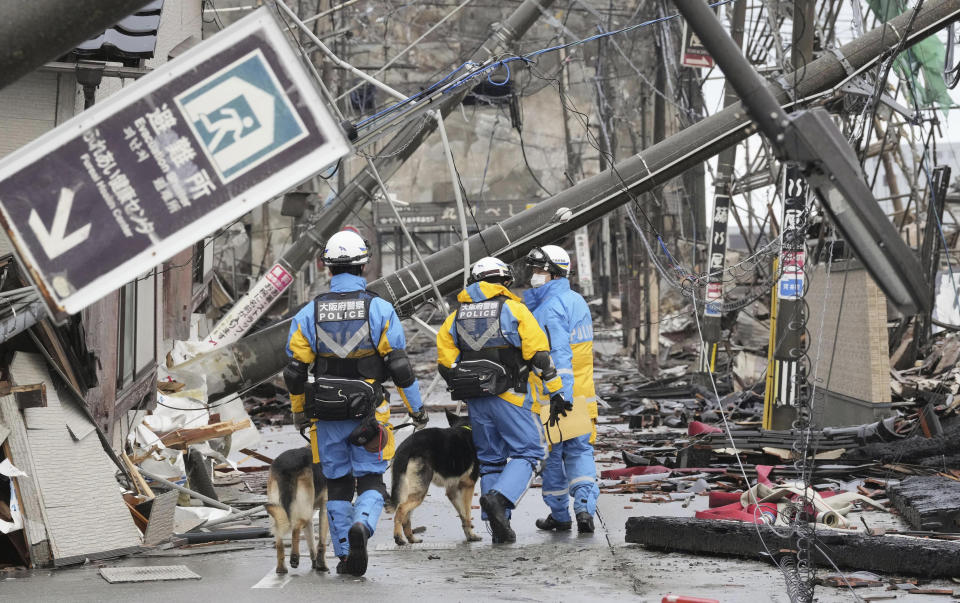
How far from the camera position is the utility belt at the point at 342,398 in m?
7.98

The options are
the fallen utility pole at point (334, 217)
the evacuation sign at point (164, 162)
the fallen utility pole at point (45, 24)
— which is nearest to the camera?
the fallen utility pole at point (45, 24)

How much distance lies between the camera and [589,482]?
9.60m

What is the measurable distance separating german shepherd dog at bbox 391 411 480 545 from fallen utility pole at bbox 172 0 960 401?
3.58 meters

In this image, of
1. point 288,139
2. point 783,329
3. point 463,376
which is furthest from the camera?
point 783,329

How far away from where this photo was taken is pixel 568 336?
9.83 meters

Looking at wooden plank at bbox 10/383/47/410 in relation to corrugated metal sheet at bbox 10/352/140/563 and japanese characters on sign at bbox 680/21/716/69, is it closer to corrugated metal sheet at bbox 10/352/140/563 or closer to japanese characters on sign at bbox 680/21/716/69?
corrugated metal sheet at bbox 10/352/140/563

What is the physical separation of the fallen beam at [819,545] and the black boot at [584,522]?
0.76 m

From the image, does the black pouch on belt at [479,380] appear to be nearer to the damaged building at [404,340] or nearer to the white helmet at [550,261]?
the damaged building at [404,340]

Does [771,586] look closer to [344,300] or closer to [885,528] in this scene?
[885,528]

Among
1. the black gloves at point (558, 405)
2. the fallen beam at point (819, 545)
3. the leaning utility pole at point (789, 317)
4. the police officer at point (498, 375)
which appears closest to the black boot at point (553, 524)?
the police officer at point (498, 375)

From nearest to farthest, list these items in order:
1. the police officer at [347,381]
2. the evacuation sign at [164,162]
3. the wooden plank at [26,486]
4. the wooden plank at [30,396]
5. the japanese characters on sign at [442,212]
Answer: the evacuation sign at [164,162]
the wooden plank at [26,486]
the police officer at [347,381]
the wooden plank at [30,396]
the japanese characters on sign at [442,212]

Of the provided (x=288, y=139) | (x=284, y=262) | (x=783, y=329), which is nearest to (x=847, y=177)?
(x=288, y=139)

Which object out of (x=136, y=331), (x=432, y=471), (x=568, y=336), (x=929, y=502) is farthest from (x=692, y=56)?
(x=432, y=471)

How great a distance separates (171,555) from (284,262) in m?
7.86
